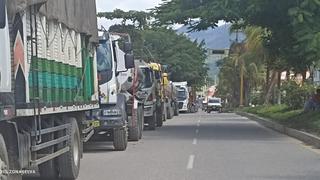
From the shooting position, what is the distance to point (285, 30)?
28453mm

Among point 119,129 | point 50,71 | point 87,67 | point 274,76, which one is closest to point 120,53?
point 119,129

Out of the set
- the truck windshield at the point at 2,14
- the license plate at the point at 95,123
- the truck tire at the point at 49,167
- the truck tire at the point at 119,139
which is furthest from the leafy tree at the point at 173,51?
the truck windshield at the point at 2,14

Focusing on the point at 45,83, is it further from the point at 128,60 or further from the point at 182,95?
the point at 182,95

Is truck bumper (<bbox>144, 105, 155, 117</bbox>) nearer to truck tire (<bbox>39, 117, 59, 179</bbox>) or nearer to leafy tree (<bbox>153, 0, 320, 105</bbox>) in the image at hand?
leafy tree (<bbox>153, 0, 320, 105</bbox>)

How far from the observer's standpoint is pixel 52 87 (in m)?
11.1

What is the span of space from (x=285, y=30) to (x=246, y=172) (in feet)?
50.5

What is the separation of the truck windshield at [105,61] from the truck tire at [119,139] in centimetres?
154

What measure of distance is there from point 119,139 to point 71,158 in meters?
6.94

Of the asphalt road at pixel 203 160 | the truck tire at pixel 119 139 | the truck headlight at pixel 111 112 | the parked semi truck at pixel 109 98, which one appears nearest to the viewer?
the asphalt road at pixel 203 160

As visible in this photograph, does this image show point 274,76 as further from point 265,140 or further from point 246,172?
point 246,172

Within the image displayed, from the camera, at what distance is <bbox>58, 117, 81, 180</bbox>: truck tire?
12.0 metres

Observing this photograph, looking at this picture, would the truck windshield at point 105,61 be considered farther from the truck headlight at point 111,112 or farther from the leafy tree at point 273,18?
the leafy tree at point 273,18

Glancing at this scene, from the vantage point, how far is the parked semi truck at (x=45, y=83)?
8.73 m

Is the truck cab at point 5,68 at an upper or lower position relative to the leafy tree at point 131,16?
lower
